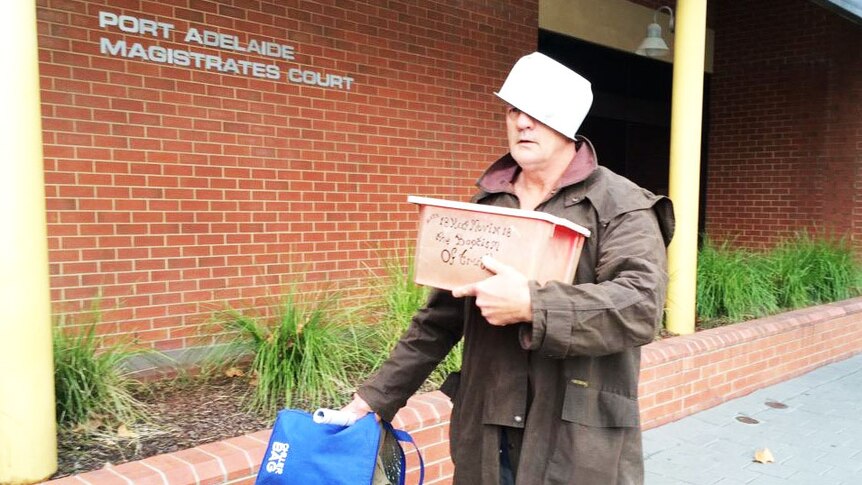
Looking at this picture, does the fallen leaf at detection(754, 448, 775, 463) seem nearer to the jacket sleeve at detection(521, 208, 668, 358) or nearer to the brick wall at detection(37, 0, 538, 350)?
the brick wall at detection(37, 0, 538, 350)

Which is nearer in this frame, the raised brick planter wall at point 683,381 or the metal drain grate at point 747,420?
the raised brick planter wall at point 683,381

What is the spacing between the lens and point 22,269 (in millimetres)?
2744

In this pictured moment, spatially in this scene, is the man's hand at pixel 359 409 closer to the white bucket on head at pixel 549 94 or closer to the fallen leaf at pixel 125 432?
the white bucket on head at pixel 549 94

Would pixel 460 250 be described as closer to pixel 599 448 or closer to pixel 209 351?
pixel 599 448

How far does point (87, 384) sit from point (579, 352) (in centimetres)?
258

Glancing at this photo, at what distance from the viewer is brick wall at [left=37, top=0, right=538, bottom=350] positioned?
14.5ft

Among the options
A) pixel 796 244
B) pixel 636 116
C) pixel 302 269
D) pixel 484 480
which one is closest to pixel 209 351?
pixel 302 269

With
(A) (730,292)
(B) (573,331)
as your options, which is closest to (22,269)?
(B) (573,331)

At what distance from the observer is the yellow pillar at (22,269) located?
8.85 feet

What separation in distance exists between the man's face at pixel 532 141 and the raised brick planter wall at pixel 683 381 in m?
1.82

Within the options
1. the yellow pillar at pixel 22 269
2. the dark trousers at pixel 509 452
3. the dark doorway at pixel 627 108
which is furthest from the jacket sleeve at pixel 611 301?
the dark doorway at pixel 627 108

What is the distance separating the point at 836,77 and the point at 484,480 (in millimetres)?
9818

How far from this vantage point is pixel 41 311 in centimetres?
282

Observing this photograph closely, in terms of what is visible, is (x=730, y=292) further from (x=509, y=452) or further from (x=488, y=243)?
(x=488, y=243)
